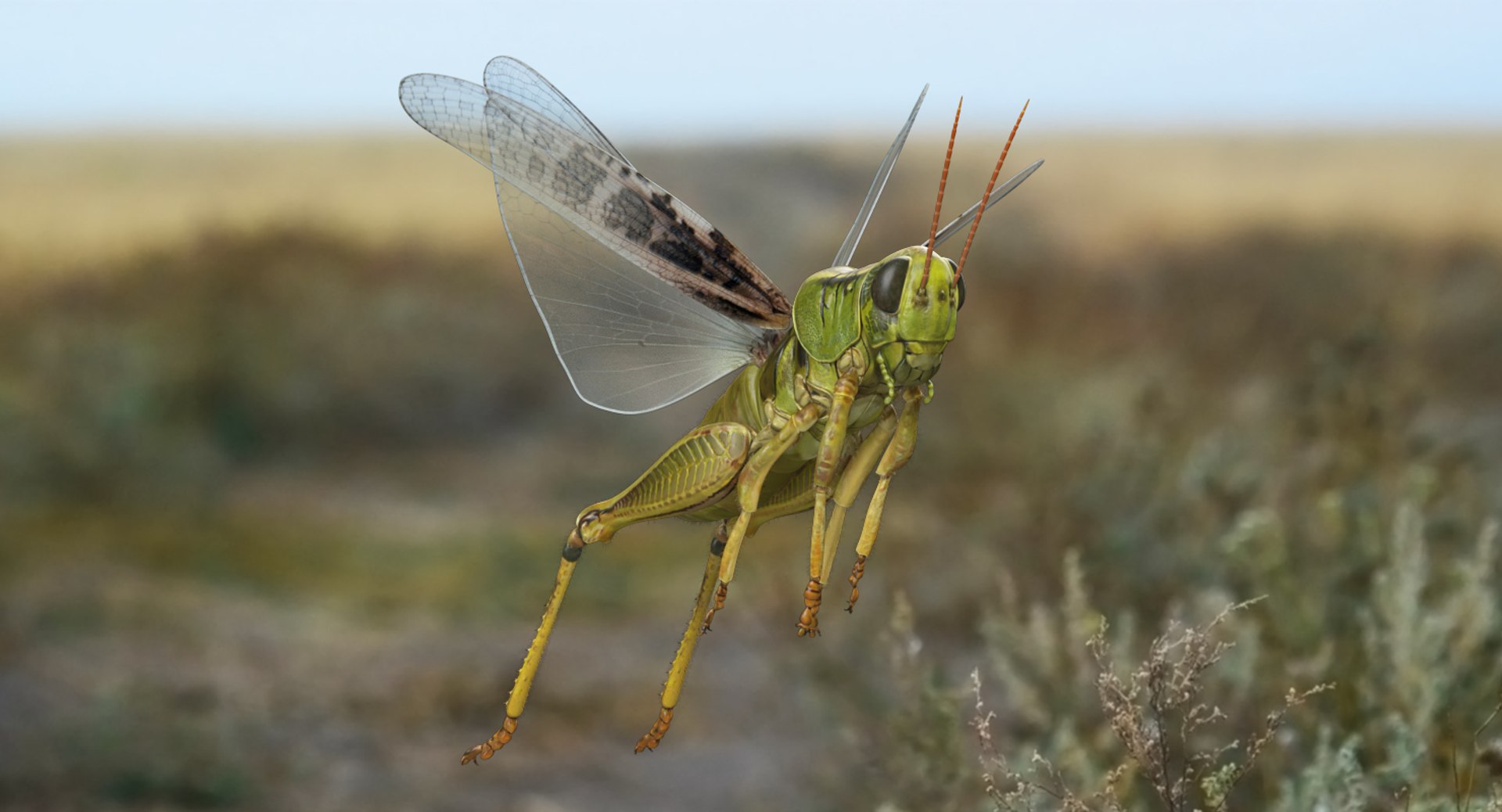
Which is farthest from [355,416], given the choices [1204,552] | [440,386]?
[1204,552]

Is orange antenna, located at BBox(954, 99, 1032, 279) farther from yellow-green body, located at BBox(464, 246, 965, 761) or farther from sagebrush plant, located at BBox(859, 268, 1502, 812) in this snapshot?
sagebrush plant, located at BBox(859, 268, 1502, 812)

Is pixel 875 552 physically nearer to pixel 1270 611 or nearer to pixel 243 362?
pixel 1270 611

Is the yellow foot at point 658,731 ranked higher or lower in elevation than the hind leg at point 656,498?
lower

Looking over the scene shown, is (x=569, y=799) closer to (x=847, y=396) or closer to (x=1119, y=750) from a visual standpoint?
(x=1119, y=750)

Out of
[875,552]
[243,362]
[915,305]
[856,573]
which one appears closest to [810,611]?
[856,573]

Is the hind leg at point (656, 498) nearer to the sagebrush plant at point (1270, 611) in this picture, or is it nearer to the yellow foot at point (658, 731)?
the yellow foot at point (658, 731)

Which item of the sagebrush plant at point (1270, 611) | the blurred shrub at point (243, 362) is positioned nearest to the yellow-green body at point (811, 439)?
the sagebrush plant at point (1270, 611)
